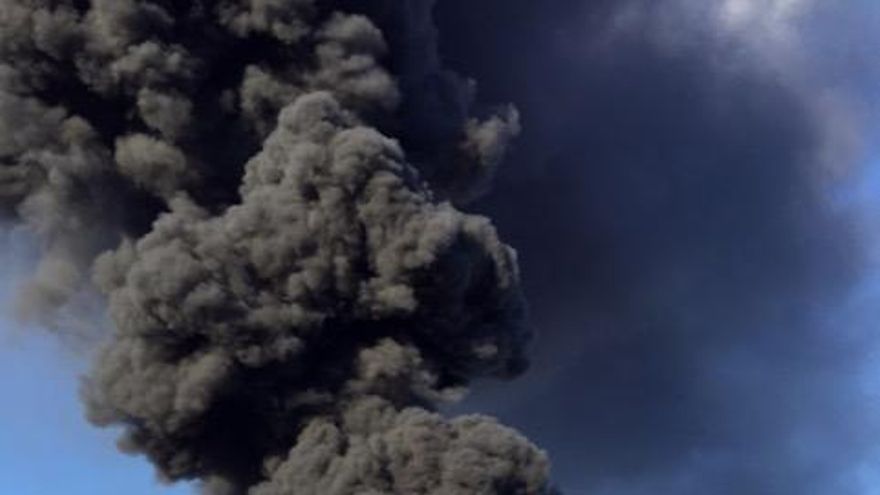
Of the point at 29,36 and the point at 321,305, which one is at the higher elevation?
the point at 29,36

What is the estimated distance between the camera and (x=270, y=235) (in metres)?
33.7

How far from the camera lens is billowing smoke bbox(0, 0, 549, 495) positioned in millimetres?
33125

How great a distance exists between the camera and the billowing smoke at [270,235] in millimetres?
33125

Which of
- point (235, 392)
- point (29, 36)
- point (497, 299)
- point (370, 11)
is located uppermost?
point (370, 11)

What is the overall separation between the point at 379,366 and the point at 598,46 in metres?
14.3

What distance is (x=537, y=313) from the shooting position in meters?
46.3

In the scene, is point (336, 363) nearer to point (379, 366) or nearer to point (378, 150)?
point (379, 366)

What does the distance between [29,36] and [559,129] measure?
568 inches

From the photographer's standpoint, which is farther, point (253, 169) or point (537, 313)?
point (537, 313)

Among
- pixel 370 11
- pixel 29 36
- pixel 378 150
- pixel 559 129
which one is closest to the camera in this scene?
pixel 378 150

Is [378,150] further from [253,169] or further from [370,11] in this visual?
[370,11]

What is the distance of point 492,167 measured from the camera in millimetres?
39188

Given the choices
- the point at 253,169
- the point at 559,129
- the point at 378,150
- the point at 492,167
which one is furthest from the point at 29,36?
the point at 559,129

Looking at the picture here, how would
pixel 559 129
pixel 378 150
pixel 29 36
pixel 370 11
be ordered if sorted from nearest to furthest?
pixel 378 150, pixel 29 36, pixel 370 11, pixel 559 129
